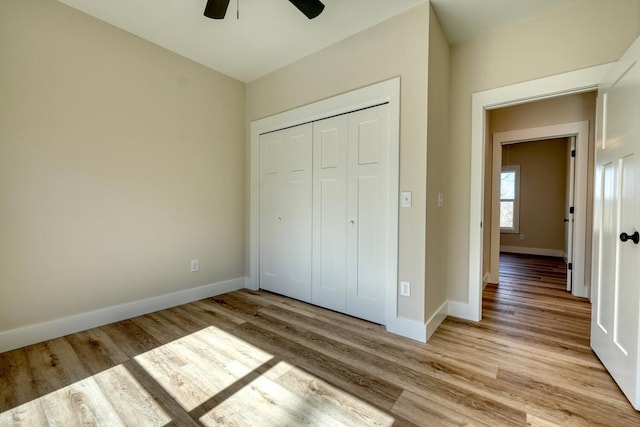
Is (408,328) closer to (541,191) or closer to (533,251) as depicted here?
(533,251)

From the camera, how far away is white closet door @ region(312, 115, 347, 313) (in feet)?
8.39

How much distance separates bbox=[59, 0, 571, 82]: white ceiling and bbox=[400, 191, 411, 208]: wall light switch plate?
56.3 inches

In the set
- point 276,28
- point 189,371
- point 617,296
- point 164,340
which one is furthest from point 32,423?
point 617,296

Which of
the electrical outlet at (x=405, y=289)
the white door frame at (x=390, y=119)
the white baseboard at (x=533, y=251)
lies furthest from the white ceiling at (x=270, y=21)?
the white baseboard at (x=533, y=251)

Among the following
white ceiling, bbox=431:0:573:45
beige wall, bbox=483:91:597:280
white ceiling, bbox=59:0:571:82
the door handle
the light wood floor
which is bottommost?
the light wood floor

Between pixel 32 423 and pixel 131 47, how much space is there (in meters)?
2.78

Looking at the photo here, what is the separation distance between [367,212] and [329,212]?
1.39ft

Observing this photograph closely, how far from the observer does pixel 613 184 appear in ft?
5.48

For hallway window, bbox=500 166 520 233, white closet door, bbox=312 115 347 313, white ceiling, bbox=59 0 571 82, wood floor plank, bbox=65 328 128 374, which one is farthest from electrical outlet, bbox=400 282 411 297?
hallway window, bbox=500 166 520 233

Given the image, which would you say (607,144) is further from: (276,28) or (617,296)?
(276,28)

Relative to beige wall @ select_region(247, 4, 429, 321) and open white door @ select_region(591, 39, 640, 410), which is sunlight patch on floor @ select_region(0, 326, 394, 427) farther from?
open white door @ select_region(591, 39, 640, 410)

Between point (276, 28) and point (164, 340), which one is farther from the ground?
point (276, 28)

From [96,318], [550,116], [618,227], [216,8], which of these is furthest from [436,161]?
[96,318]

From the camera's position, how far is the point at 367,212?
2391 mm
